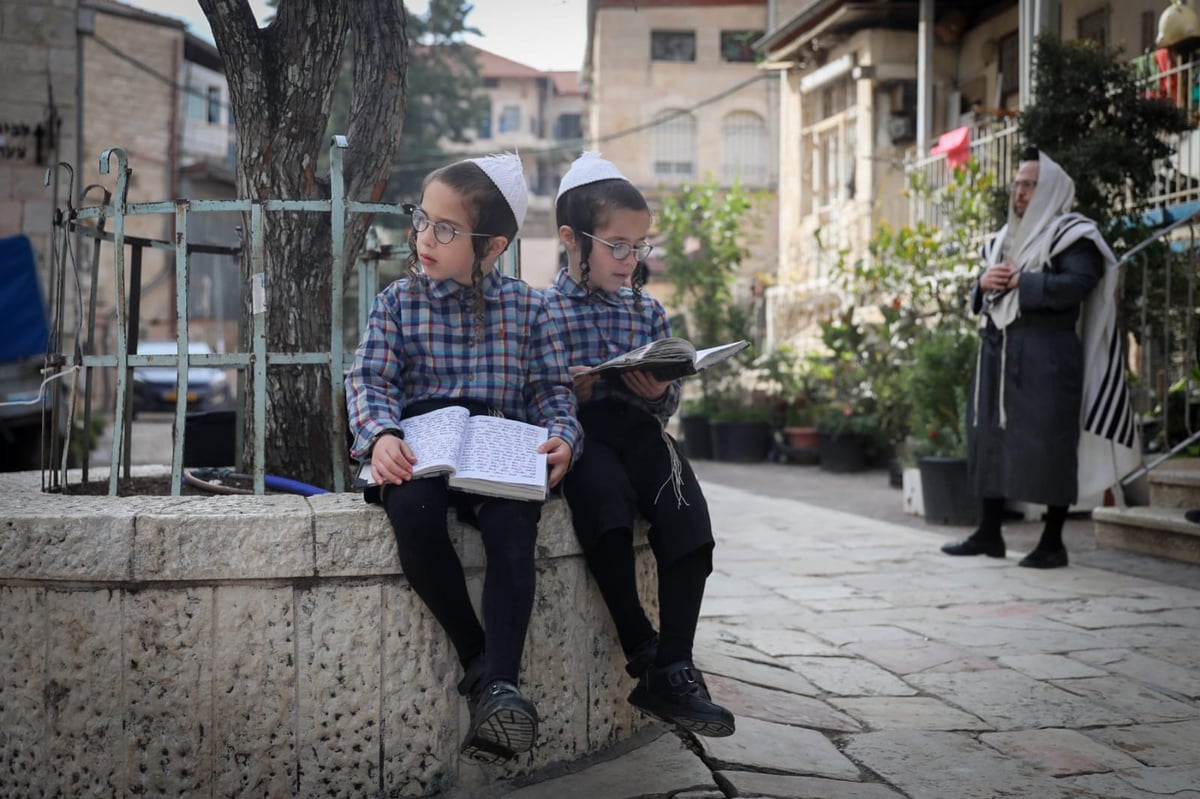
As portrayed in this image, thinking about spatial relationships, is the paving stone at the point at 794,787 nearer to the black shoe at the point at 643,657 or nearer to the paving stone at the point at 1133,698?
the black shoe at the point at 643,657

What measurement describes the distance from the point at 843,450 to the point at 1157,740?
9.21 meters

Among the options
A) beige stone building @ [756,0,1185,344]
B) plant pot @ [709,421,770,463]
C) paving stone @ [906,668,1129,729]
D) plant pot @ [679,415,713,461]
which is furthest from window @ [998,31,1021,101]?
paving stone @ [906,668,1129,729]

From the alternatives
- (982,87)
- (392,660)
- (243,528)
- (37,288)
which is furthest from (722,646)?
(982,87)

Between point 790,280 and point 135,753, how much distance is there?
13.8 meters

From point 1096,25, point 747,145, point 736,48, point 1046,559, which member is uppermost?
point 736,48

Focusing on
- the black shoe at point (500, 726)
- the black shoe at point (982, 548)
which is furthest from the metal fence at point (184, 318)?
the black shoe at point (982, 548)

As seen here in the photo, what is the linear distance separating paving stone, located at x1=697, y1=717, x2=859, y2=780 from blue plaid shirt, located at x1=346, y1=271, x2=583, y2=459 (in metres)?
0.85

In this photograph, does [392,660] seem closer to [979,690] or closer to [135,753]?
[135,753]

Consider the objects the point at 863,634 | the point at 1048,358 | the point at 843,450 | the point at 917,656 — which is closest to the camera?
the point at 917,656

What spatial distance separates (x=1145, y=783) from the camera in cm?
294

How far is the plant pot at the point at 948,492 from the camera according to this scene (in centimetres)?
800

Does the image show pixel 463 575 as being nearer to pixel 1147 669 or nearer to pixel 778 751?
pixel 778 751

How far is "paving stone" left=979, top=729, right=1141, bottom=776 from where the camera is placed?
3.06m

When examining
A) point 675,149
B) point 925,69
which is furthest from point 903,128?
point 675,149
